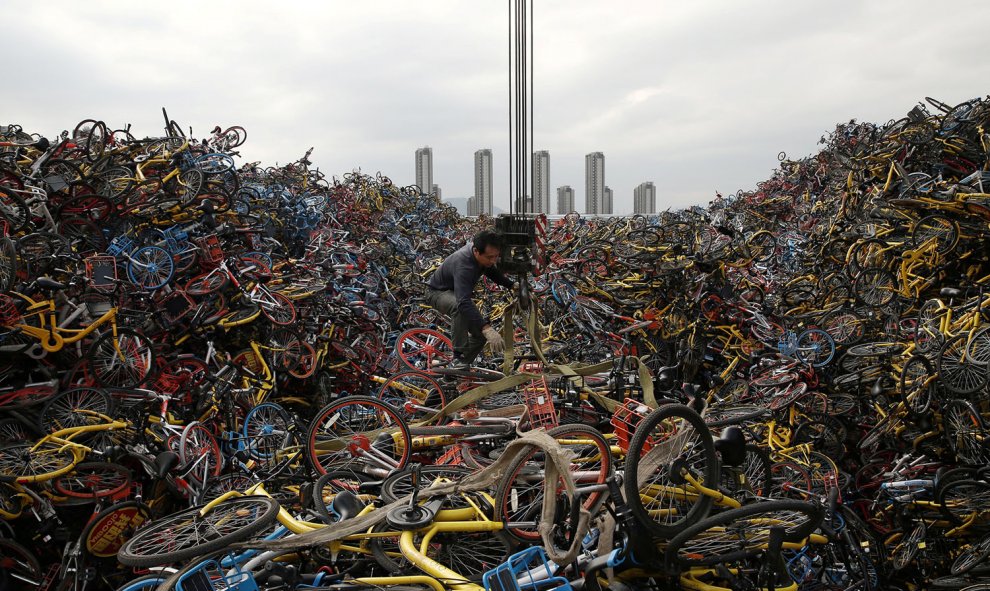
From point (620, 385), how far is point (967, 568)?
2.82 meters

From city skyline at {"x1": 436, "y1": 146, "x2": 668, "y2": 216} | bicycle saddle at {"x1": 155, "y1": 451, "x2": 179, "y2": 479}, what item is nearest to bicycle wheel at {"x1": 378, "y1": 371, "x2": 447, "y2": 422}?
bicycle saddle at {"x1": 155, "y1": 451, "x2": 179, "y2": 479}

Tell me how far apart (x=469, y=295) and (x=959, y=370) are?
14.7 ft

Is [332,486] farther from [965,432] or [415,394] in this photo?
[965,432]

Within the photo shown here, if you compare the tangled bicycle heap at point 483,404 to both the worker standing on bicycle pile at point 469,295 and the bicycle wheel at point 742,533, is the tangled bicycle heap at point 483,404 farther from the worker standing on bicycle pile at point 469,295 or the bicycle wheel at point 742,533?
the worker standing on bicycle pile at point 469,295

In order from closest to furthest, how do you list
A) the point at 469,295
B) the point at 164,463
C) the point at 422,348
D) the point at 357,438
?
the point at 164,463
the point at 357,438
the point at 469,295
the point at 422,348

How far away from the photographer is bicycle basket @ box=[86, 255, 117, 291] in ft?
19.7

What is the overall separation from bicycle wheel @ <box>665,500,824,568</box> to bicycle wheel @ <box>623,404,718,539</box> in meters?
0.15

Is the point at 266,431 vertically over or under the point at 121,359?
under

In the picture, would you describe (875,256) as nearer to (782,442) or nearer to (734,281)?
(734,281)

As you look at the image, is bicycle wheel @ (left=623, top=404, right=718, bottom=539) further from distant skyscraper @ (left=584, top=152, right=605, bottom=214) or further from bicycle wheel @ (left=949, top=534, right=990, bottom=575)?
distant skyscraper @ (left=584, top=152, right=605, bottom=214)

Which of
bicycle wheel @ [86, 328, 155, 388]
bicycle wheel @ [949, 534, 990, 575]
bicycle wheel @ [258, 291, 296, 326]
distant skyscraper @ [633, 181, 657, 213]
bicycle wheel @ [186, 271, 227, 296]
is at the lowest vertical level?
bicycle wheel @ [949, 534, 990, 575]

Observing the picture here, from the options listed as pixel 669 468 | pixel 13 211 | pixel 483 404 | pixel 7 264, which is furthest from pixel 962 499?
pixel 13 211

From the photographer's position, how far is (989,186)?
23.6ft

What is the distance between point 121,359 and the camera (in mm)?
5355
